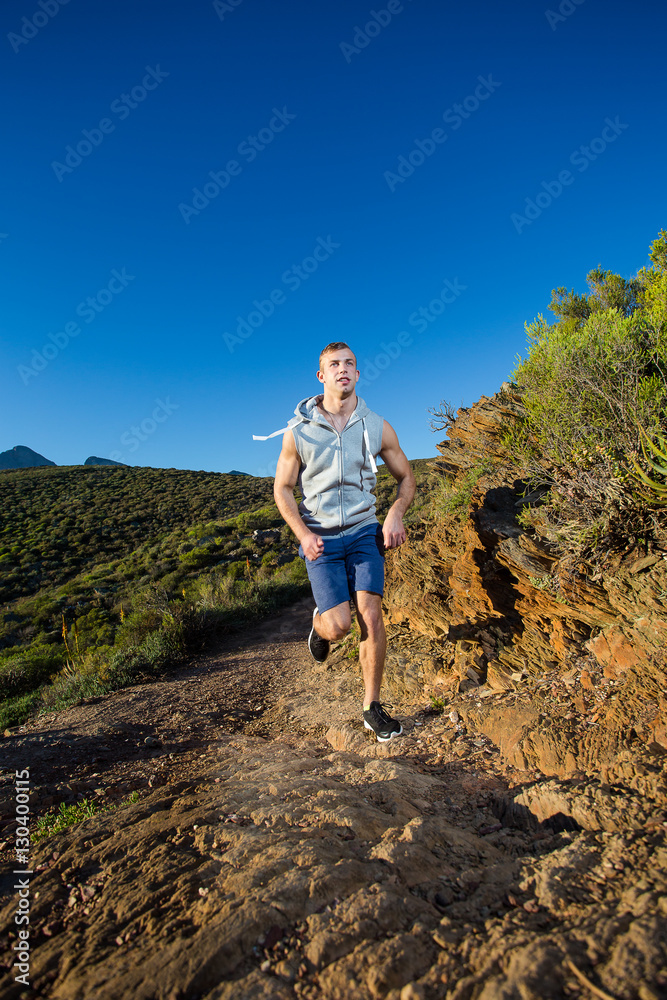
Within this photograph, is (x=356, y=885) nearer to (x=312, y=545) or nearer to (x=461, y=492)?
(x=312, y=545)

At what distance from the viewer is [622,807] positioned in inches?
76.4

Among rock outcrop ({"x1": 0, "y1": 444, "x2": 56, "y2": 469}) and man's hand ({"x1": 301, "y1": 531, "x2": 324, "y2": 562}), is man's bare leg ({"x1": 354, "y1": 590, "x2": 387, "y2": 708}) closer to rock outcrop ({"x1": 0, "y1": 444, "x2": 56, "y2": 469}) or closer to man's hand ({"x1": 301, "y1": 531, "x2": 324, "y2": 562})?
man's hand ({"x1": 301, "y1": 531, "x2": 324, "y2": 562})

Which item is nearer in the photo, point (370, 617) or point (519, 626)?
point (370, 617)

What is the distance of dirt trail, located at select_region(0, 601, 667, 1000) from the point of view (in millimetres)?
1245

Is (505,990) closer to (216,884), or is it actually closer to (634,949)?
(634,949)

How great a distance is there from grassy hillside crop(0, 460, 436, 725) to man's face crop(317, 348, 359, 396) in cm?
598

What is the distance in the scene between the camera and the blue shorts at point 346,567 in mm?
3287

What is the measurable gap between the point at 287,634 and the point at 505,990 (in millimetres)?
8873

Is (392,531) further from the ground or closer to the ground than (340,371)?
closer to the ground

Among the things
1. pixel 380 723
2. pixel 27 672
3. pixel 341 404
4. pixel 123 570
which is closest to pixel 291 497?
pixel 341 404

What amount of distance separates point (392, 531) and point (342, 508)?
1.26 feet

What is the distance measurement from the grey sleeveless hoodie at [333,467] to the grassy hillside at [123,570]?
18.0 feet

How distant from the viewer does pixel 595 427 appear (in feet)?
12.7

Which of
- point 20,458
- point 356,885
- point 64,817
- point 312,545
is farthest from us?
point 20,458
